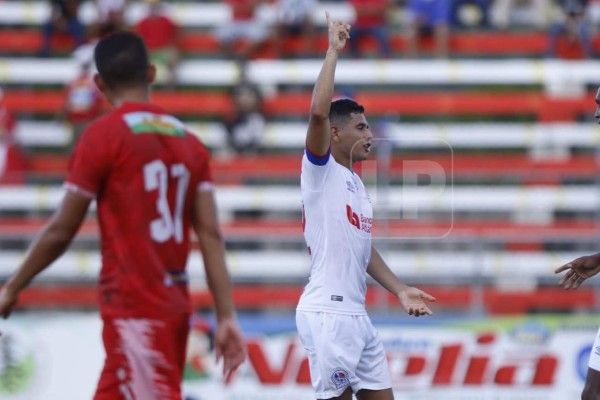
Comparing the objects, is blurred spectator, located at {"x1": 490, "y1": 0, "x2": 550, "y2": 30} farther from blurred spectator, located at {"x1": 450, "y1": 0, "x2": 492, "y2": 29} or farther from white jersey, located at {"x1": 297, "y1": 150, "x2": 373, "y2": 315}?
white jersey, located at {"x1": 297, "y1": 150, "x2": 373, "y2": 315}

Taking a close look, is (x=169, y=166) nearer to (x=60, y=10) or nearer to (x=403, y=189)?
(x=403, y=189)

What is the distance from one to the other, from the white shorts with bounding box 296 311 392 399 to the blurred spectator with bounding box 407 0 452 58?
412 inches

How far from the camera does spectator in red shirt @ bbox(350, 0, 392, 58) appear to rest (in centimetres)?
1591

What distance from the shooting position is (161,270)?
482cm

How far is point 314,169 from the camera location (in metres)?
6.37

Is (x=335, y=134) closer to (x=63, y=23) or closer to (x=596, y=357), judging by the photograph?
(x=596, y=357)

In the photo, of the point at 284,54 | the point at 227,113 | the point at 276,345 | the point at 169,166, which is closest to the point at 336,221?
Result: the point at 169,166

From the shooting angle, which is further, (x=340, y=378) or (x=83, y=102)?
(x=83, y=102)

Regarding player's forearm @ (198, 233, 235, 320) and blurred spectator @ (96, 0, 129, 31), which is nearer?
player's forearm @ (198, 233, 235, 320)

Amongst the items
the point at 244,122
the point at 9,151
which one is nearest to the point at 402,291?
the point at 244,122

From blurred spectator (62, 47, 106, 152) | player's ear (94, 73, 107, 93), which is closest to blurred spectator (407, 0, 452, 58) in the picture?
blurred spectator (62, 47, 106, 152)

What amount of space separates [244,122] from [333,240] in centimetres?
857

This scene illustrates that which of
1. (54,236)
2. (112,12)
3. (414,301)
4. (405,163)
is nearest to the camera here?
(54,236)

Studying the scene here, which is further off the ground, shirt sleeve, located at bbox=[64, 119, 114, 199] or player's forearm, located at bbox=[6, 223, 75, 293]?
shirt sleeve, located at bbox=[64, 119, 114, 199]
